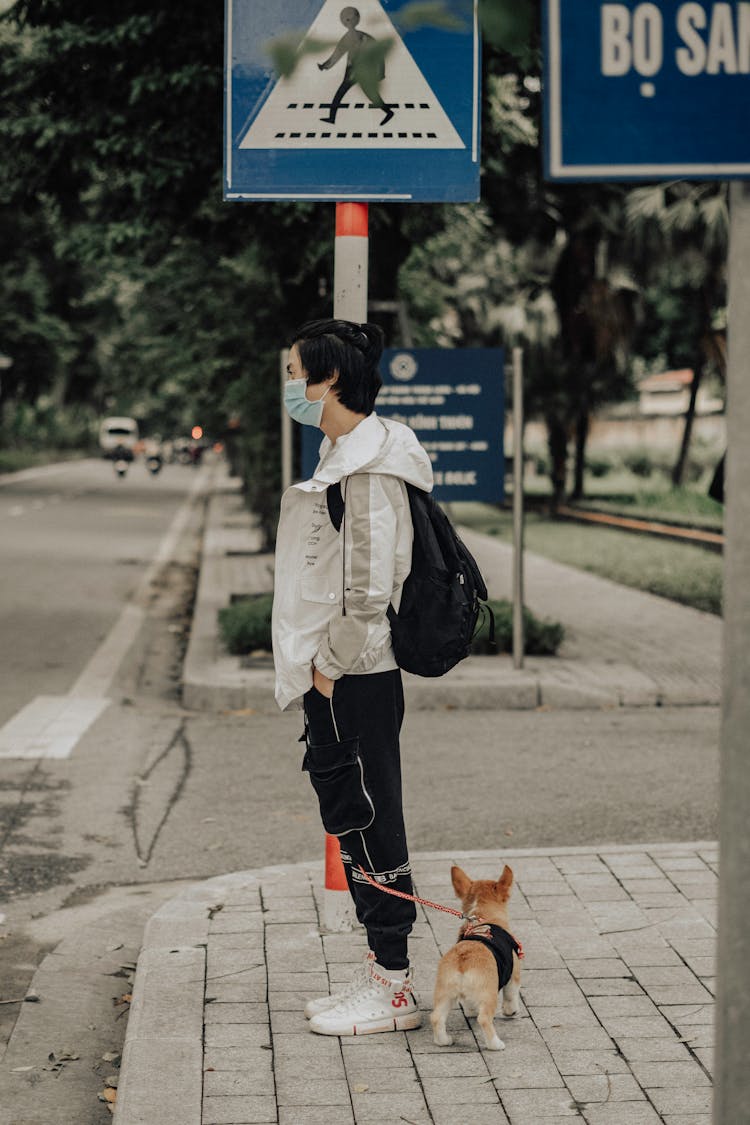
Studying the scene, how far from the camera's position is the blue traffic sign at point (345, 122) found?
4.54 meters

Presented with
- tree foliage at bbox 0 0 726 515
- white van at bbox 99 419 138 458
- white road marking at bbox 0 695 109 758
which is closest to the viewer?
white road marking at bbox 0 695 109 758

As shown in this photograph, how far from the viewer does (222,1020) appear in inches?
159

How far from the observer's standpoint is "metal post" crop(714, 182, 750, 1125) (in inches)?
82.7

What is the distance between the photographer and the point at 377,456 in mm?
3818

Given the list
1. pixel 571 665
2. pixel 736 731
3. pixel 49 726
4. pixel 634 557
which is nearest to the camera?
pixel 736 731

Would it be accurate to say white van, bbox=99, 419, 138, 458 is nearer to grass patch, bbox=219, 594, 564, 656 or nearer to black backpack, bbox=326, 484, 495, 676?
grass patch, bbox=219, 594, 564, 656

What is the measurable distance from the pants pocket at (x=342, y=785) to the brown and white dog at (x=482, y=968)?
371 mm

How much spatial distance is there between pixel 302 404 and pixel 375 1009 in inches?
62.9

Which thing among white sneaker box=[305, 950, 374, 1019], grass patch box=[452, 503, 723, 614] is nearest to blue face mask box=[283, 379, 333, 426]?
white sneaker box=[305, 950, 374, 1019]

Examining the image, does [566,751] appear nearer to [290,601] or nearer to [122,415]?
[290,601]

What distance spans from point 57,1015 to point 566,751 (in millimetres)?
4276

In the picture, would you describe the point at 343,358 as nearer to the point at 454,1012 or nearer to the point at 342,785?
the point at 342,785

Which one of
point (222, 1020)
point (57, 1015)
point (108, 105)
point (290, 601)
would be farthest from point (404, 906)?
point (108, 105)

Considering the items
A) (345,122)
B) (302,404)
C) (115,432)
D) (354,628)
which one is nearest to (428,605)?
(354,628)
